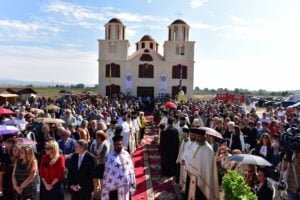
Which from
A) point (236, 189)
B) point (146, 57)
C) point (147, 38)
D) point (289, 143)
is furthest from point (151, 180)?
point (147, 38)

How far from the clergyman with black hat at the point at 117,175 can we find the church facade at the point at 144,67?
41.2m

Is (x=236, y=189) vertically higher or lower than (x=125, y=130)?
higher

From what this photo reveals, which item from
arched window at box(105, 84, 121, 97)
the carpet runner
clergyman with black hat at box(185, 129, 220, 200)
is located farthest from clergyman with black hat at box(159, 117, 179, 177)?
arched window at box(105, 84, 121, 97)

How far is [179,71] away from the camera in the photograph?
48844 mm

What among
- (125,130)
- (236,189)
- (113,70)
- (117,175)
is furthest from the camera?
(113,70)

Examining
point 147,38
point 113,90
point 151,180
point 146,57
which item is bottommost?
point 151,180

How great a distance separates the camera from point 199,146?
26.2ft

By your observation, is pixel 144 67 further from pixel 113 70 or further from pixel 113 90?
pixel 113 90

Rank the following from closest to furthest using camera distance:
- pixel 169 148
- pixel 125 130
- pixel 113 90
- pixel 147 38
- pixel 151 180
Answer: pixel 151 180
pixel 169 148
pixel 125 130
pixel 113 90
pixel 147 38

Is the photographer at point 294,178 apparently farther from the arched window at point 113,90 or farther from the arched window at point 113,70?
the arched window at point 113,70

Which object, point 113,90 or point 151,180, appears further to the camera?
point 113,90

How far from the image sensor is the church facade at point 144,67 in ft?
159

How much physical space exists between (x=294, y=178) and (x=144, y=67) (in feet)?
139

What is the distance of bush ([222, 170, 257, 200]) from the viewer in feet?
17.1
